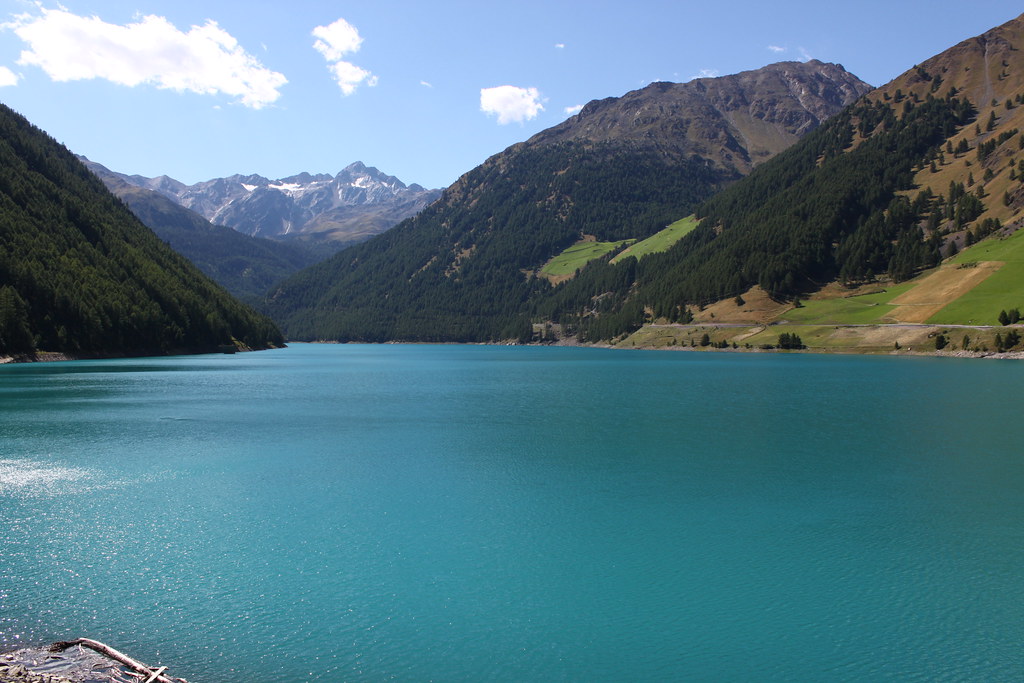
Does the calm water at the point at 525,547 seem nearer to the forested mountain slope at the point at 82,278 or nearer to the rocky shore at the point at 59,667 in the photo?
the rocky shore at the point at 59,667

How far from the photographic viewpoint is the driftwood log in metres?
11.7

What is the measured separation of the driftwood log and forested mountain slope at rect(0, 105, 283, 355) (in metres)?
118

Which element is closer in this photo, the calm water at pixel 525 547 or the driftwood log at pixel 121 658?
the driftwood log at pixel 121 658

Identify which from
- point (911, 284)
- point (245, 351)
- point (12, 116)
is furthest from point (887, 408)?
point (12, 116)

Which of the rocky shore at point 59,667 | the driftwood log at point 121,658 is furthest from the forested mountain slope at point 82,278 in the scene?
the rocky shore at point 59,667

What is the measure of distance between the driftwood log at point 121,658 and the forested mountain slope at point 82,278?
11789cm

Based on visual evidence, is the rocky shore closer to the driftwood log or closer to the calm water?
the driftwood log

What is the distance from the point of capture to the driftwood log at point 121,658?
1173 cm

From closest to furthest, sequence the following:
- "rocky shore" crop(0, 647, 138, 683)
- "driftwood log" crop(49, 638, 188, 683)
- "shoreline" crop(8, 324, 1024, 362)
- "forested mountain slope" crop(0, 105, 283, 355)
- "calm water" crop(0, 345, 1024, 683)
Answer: "driftwood log" crop(49, 638, 188, 683) < "rocky shore" crop(0, 647, 138, 683) < "calm water" crop(0, 345, 1024, 683) < "shoreline" crop(8, 324, 1024, 362) < "forested mountain slope" crop(0, 105, 283, 355)

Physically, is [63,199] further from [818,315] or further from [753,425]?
[818,315]

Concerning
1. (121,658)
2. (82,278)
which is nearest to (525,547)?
(121,658)

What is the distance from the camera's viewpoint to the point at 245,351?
19425 centimetres

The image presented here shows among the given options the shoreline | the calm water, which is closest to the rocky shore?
the calm water

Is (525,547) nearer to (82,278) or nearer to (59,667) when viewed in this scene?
(59,667)
